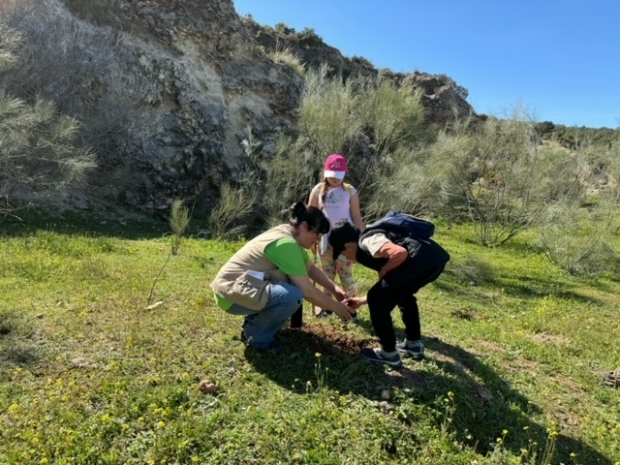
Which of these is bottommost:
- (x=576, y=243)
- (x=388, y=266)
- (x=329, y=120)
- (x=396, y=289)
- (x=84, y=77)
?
(x=396, y=289)

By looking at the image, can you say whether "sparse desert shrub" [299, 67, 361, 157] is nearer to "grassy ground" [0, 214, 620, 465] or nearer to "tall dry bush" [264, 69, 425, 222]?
"tall dry bush" [264, 69, 425, 222]

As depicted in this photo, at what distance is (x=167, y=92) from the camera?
15609 millimetres

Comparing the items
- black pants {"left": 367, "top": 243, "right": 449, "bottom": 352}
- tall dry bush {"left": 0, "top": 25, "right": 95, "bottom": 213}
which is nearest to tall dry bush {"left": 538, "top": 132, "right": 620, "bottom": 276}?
black pants {"left": 367, "top": 243, "right": 449, "bottom": 352}

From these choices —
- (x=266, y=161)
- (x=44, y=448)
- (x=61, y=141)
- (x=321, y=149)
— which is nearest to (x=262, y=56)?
(x=266, y=161)

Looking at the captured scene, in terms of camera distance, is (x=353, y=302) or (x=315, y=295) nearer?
(x=315, y=295)

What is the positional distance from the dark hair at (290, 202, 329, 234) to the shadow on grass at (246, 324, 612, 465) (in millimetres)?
1016

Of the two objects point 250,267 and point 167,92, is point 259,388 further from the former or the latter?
point 167,92

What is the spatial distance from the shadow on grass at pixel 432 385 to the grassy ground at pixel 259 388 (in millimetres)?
14

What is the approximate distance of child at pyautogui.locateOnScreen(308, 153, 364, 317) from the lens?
16.4 ft

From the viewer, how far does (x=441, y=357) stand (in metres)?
4.58

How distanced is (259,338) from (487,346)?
2878mm

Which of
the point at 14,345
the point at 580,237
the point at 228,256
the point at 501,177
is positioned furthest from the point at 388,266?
the point at 501,177

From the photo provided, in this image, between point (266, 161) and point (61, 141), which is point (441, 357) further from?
point (266, 161)

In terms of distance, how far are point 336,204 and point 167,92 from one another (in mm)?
12226
